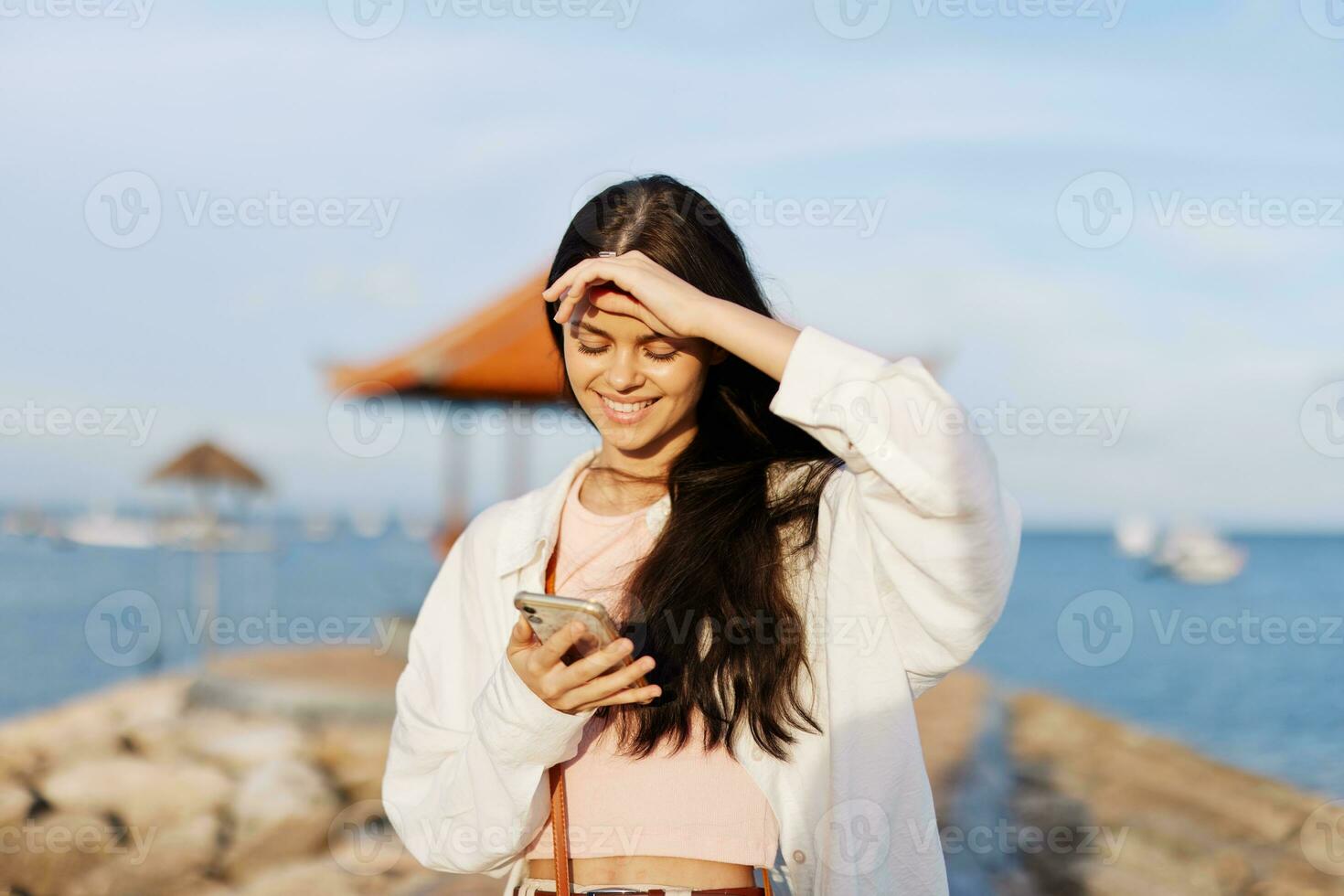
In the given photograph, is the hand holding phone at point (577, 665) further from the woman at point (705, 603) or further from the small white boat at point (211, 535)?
the small white boat at point (211, 535)

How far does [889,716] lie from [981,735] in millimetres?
10029

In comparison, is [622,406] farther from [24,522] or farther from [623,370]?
[24,522]

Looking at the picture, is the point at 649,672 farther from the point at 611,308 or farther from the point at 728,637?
the point at 611,308

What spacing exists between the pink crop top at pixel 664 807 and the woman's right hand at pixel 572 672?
10.7 inches

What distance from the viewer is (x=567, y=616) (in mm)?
1507

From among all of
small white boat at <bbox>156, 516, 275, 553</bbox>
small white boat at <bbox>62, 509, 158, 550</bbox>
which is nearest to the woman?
small white boat at <bbox>156, 516, 275, 553</bbox>

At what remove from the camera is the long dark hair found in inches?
73.4

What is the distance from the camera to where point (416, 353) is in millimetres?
7688

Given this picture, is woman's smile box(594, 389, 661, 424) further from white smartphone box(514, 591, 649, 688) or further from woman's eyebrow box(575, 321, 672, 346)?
white smartphone box(514, 591, 649, 688)

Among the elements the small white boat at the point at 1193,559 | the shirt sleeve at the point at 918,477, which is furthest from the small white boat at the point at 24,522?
the shirt sleeve at the point at 918,477

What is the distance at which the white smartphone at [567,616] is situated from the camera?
1.47 metres
